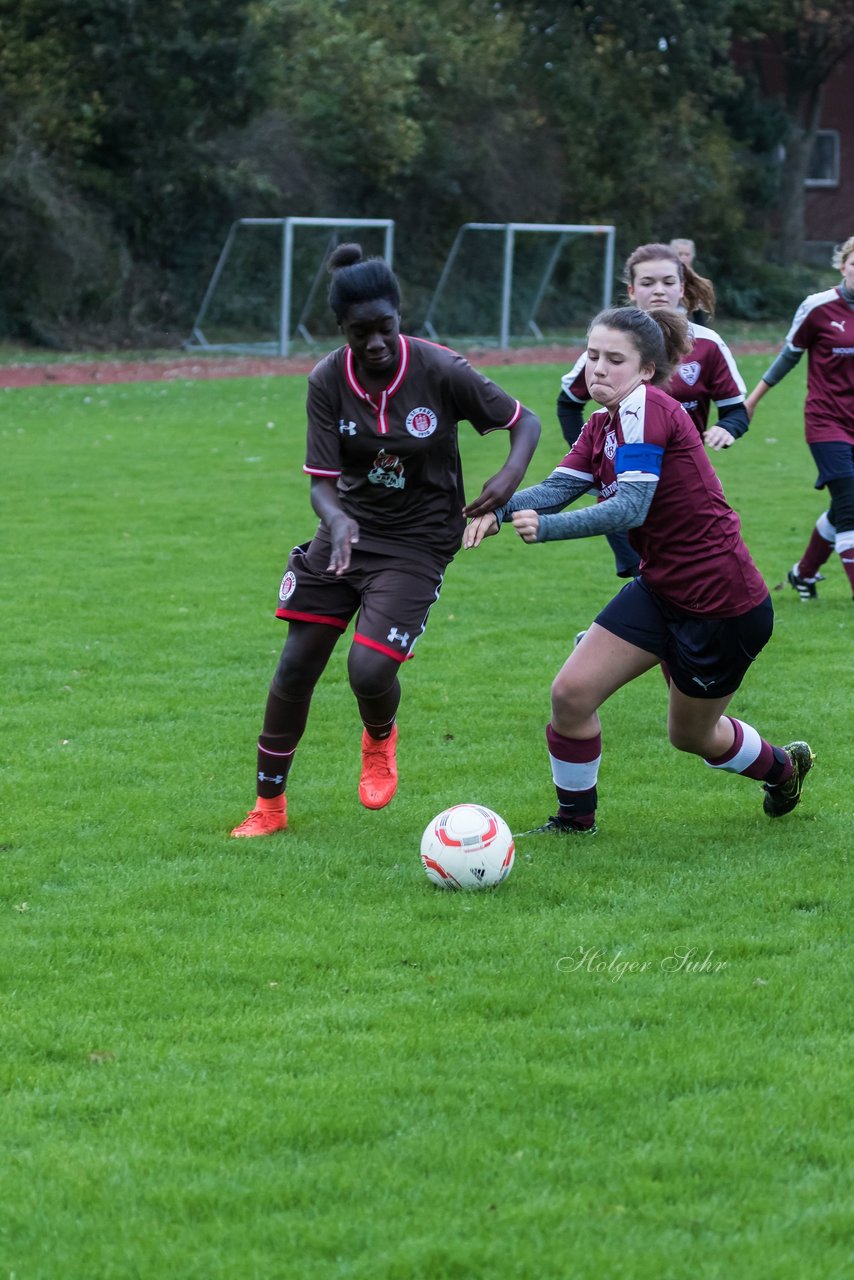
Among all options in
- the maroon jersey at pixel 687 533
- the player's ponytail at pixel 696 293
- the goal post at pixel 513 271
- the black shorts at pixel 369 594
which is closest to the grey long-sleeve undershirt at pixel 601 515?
the maroon jersey at pixel 687 533

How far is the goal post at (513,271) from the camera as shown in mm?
31391

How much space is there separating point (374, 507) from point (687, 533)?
112cm

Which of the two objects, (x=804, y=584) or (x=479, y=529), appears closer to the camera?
(x=479, y=529)

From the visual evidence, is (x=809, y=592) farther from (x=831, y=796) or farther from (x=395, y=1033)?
(x=395, y=1033)

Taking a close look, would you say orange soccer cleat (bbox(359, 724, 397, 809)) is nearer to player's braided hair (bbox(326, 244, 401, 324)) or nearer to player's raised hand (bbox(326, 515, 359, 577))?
player's raised hand (bbox(326, 515, 359, 577))

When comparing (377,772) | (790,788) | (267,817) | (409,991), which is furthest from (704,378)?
(409,991)

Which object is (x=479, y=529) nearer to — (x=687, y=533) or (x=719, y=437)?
(x=687, y=533)

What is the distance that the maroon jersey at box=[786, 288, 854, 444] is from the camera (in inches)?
371

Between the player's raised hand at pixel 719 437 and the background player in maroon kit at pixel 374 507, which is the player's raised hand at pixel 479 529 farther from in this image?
the player's raised hand at pixel 719 437

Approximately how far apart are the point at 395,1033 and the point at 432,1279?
111 centimetres

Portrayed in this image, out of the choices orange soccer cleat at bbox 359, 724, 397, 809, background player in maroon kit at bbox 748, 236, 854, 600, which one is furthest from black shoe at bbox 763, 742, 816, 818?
background player in maroon kit at bbox 748, 236, 854, 600

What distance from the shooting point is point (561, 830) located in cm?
592

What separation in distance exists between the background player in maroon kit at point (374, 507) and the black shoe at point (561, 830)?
0.56m

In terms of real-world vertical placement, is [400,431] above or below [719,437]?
above
